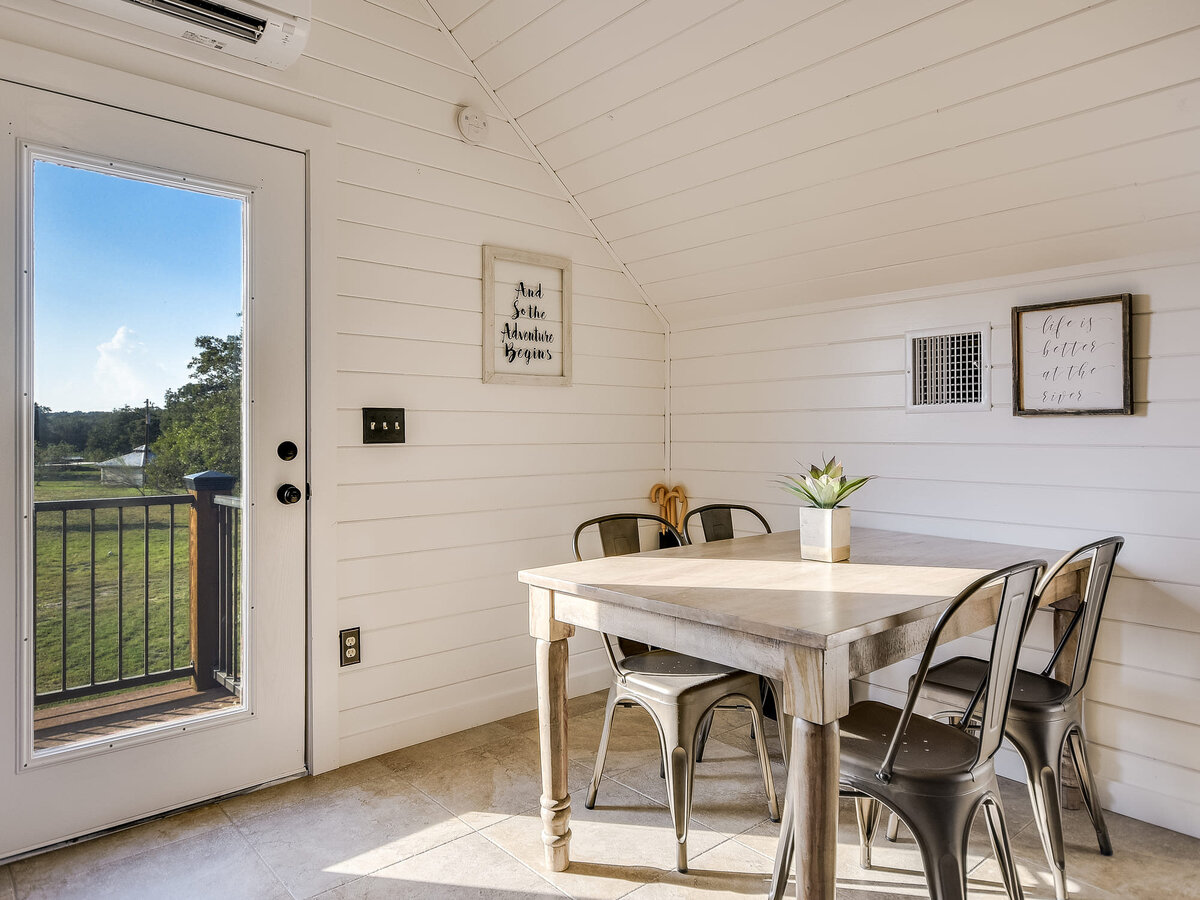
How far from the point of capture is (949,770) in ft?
5.24

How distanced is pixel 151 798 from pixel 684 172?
9.41ft

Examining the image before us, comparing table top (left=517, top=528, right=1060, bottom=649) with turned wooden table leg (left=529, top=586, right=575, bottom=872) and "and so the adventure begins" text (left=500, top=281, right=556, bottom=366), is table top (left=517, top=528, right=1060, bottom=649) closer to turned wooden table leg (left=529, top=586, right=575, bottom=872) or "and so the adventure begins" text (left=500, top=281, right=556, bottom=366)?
turned wooden table leg (left=529, top=586, right=575, bottom=872)

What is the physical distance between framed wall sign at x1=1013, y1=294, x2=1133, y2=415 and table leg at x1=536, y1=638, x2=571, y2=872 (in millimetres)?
1830

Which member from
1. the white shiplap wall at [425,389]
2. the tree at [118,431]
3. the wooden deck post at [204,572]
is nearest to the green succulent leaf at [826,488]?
the white shiplap wall at [425,389]

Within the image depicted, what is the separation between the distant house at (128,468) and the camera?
2273mm

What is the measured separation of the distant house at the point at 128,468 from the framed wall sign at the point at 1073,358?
289 centimetres

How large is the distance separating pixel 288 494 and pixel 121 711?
0.80 m

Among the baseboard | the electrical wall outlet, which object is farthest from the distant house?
the baseboard

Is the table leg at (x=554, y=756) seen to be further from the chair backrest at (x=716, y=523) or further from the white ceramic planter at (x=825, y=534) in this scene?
the chair backrest at (x=716, y=523)

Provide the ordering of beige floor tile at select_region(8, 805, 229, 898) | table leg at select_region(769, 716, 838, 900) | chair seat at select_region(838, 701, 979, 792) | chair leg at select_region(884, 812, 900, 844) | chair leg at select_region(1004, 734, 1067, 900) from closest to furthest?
table leg at select_region(769, 716, 838, 900), chair seat at select_region(838, 701, 979, 792), chair leg at select_region(1004, 734, 1067, 900), beige floor tile at select_region(8, 805, 229, 898), chair leg at select_region(884, 812, 900, 844)

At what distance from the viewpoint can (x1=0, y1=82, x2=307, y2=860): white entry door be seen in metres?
2.14

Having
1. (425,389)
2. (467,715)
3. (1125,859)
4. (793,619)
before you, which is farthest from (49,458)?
(1125,859)

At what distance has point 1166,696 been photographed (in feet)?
7.73

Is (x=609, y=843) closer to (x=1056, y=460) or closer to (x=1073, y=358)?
(x=1056, y=460)
